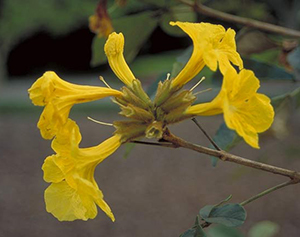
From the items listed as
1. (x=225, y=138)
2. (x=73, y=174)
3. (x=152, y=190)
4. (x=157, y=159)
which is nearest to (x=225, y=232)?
(x=225, y=138)

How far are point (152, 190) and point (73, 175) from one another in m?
4.91

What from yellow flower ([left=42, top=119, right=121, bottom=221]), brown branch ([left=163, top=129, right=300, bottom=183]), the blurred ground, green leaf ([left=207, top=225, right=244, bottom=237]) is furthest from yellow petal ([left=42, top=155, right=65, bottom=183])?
the blurred ground

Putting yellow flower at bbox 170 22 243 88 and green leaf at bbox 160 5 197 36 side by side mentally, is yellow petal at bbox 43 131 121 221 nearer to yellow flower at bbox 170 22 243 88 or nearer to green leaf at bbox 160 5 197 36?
yellow flower at bbox 170 22 243 88

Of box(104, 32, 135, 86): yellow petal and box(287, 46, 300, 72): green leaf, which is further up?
box(104, 32, 135, 86): yellow petal

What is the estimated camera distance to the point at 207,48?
667 millimetres

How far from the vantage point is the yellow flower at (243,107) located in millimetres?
639

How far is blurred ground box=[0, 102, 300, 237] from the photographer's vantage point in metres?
4.66

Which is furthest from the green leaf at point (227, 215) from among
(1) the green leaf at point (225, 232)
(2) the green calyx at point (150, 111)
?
(1) the green leaf at point (225, 232)

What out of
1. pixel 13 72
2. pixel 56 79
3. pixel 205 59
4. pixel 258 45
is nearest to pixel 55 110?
pixel 56 79

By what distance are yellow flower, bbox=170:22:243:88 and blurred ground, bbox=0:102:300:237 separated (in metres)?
2.92

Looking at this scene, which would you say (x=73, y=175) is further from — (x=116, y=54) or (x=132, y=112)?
(x=116, y=54)

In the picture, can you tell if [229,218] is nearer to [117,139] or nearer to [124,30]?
[117,139]

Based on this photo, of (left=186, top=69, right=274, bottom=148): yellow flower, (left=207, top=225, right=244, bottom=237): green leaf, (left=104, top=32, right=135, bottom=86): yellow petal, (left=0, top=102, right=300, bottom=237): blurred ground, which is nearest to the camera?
(left=186, top=69, right=274, bottom=148): yellow flower

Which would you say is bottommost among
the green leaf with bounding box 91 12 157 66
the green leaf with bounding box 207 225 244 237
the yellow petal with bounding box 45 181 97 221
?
the green leaf with bounding box 207 225 244 237
